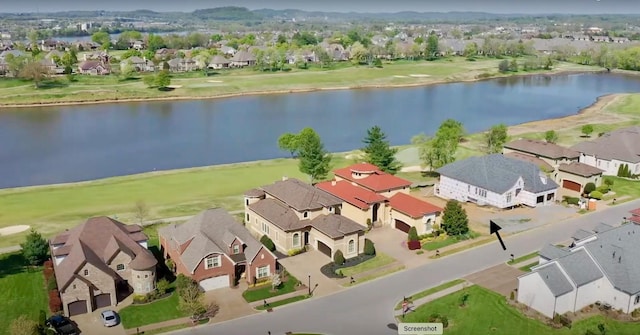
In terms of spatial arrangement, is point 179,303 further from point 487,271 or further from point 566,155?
point 566,155

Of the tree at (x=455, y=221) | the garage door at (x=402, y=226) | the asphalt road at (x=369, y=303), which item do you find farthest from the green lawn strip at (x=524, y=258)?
the garage door at (x=402, y=226)

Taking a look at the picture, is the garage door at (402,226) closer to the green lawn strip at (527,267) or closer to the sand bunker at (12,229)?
the green lawn strip at (527,267)

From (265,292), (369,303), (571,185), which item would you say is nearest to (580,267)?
(369,303)

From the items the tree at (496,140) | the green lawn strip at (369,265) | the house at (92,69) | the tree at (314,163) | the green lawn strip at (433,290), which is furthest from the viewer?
the house at (92,69)

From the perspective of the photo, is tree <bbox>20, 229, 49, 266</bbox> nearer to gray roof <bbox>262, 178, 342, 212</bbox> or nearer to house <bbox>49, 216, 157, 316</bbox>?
house <bbox>49, 216, 157, 316</bbox>

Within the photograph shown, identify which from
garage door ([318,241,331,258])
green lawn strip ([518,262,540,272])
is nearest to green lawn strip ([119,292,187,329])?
garage door ([318,241,331,258])

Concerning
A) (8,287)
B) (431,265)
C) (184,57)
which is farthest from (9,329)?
(184,57)
